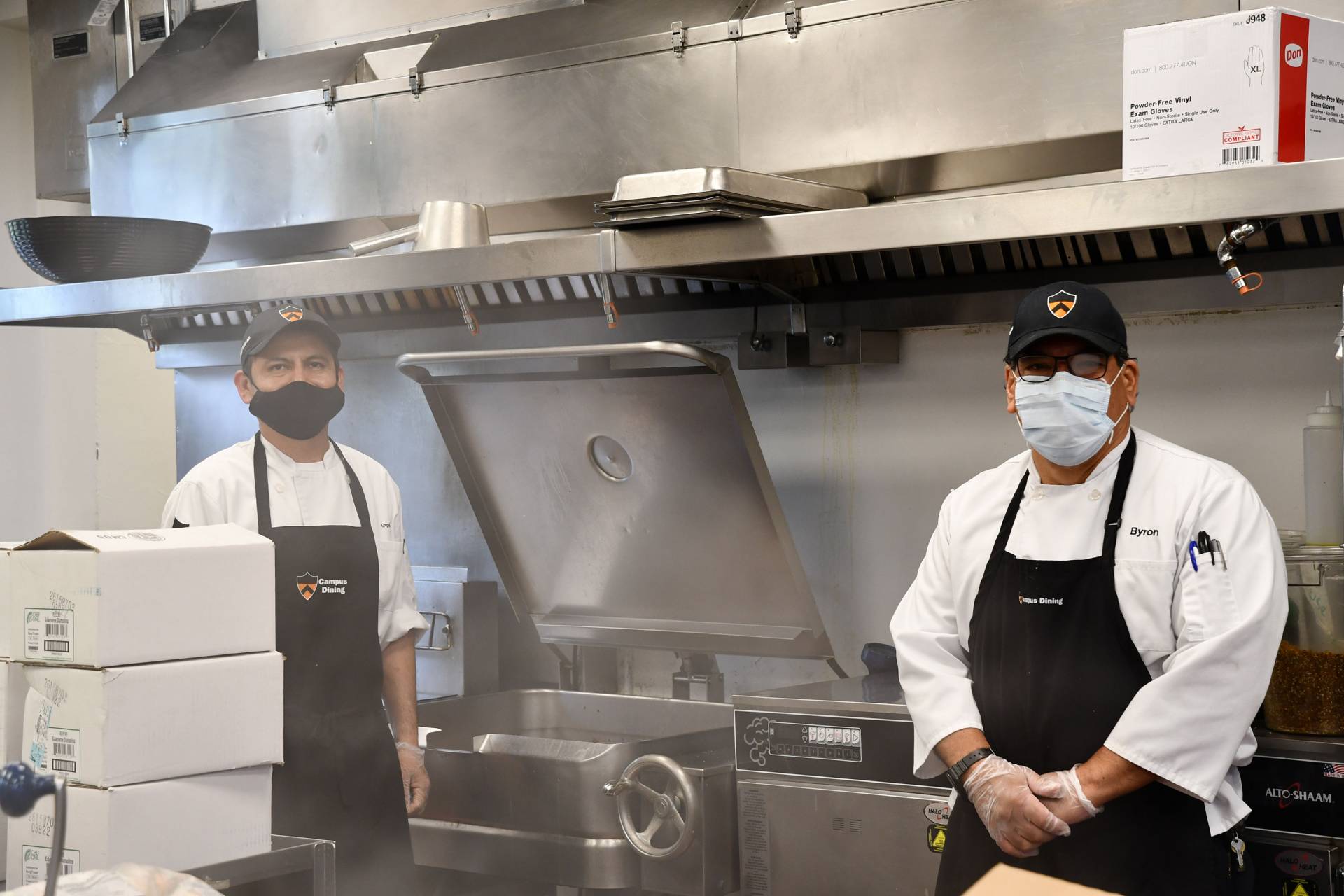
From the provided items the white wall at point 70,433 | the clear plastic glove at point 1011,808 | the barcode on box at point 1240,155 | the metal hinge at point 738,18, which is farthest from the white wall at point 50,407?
the barcode on box at point 1240,155

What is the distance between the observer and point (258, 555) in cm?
179

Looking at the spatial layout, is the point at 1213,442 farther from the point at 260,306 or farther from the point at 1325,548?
the point at 260,306

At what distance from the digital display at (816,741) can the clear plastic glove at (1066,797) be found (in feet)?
1.53

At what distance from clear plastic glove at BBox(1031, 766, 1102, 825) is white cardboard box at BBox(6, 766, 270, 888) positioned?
42.7 inches

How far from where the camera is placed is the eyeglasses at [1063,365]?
204 centimetres

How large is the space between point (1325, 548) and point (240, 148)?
9.18 ft

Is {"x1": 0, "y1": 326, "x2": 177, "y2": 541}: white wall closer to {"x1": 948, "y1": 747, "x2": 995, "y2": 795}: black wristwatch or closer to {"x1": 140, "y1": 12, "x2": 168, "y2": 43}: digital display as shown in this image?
{"x1": 140, "y1": 12, "x2": 168, "y2": 43}: digital display

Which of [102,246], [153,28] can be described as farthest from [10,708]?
[153,28]

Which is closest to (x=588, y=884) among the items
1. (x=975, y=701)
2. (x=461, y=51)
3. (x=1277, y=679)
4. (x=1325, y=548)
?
(x=975, y=701)

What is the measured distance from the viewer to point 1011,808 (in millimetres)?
1966

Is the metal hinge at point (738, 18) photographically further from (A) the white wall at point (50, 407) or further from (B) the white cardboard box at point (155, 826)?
(A) the white wall at point (50, 407)

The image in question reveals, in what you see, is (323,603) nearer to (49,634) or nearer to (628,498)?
(628,498)

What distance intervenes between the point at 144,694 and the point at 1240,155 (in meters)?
1.68

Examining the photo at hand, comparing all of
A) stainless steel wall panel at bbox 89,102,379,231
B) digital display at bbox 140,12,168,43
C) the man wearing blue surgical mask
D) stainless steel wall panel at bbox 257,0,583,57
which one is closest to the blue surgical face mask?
the man wearing blue surgical mask
